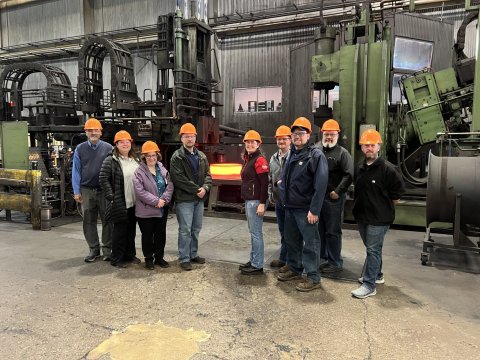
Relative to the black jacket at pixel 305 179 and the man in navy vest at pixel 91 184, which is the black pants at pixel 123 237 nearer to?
the man in navy vest at pixel 91 184

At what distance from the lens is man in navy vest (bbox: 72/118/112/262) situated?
466cm

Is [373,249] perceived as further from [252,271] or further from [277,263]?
[252,271]

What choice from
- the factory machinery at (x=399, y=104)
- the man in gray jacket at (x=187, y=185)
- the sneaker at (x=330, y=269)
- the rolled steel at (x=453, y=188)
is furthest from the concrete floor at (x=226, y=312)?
the factory machinery at (x=399, y=104)

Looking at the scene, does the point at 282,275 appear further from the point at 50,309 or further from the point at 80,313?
the point at 50,309

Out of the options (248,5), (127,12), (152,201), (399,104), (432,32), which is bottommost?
(152,201)

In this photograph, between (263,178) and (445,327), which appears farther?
(263,178)

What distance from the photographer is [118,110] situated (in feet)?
29.1

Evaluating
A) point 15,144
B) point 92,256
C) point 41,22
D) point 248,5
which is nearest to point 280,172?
point 92,256

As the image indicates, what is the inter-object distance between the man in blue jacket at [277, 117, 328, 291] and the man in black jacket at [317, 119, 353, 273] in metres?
0.47

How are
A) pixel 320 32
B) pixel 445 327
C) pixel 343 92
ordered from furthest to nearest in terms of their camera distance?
pixel 320 32, pixel 343 92, pixel 445 327

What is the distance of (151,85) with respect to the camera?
13.6m

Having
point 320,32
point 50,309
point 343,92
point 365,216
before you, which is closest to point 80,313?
point 50,309

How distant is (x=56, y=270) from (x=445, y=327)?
4.24 meters

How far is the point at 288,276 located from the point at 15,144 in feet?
21.8
